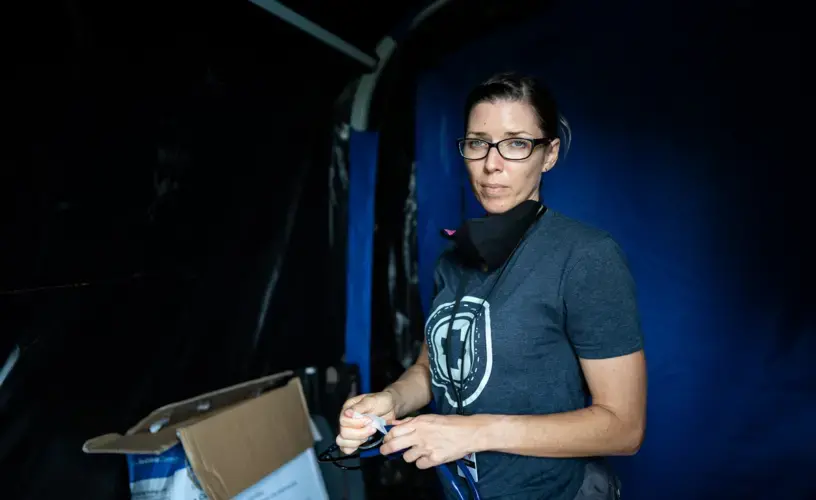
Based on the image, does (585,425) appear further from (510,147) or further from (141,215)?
(141,215)

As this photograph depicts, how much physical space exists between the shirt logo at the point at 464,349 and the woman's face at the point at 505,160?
0.75ft

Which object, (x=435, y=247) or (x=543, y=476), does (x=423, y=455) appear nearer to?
(x=543, y=476)

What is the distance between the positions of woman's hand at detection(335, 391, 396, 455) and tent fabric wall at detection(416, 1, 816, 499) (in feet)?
3.18

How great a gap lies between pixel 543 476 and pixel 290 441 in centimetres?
86

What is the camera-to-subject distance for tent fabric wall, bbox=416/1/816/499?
4.36ft

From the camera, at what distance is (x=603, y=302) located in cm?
84

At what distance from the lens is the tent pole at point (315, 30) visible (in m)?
1.36

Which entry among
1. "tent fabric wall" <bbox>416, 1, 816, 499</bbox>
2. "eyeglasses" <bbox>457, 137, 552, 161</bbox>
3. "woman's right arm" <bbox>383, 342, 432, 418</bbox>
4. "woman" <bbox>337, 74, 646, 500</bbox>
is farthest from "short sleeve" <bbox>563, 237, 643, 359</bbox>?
"tent fabric wall" <bbox>416, 1, 816, 499</bbox>

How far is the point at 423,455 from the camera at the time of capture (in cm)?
87

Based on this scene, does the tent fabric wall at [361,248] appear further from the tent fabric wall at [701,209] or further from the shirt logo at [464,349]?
the shirt logo at [464,349]

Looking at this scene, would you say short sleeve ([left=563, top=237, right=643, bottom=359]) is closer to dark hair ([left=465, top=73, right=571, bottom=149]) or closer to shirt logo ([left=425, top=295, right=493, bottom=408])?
shirt logo ([left=425, top=295, right=493, bottom=408])

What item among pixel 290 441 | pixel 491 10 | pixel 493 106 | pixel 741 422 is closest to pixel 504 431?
pixel 493 106

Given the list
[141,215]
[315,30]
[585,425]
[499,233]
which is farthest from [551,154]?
[141,215]

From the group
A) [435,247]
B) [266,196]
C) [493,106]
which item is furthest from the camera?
[435,247]
